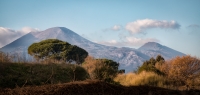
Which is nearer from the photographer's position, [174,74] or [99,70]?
[174,74]

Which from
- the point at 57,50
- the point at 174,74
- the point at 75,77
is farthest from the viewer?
the point at 57,50

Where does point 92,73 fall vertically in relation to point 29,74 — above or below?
below

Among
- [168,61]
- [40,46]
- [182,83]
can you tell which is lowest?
[182,83]

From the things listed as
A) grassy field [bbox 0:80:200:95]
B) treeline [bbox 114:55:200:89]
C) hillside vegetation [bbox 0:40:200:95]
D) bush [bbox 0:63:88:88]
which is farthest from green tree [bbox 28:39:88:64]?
grassy field [bbox 0:80:200:95]

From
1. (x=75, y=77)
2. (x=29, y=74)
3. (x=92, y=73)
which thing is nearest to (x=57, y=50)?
(x=92, y=73)

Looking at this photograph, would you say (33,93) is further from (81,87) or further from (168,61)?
(168,61)

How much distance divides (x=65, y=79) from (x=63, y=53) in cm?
3435

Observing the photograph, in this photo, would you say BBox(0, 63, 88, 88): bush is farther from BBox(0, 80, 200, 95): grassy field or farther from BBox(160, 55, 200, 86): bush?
BBox(160, 55, 200, 86): bush

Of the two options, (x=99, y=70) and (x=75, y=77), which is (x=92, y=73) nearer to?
(x=99, y=70)

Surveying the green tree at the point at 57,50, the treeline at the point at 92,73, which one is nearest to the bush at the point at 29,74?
the treeline at the point at 92,73

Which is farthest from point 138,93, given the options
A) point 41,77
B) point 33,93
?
point 41,77

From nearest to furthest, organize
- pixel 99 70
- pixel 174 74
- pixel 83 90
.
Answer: pixel 83 90
pixel 174 74
pixel 99 70

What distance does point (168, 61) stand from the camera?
2017cm

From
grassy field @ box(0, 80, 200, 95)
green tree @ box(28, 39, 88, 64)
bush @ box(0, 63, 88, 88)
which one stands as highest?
green tree @ box(28, 39, 88, 64)
